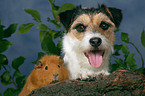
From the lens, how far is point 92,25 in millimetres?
2184

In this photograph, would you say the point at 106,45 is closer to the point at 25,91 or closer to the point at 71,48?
the point at 71,48

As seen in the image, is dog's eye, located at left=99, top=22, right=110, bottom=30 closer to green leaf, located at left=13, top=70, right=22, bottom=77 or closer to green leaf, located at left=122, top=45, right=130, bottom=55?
green leaf, located at left=122, top=45, right=130, bottom=55

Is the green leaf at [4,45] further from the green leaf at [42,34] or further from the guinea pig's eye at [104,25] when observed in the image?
the guinea pig's eye at [104,25]

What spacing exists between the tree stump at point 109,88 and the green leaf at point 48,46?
1.01m

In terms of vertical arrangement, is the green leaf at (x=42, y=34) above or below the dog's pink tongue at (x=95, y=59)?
above

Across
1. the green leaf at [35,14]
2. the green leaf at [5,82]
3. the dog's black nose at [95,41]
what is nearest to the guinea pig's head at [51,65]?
the dog's black nose at [95,41]

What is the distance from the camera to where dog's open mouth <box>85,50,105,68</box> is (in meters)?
2.04

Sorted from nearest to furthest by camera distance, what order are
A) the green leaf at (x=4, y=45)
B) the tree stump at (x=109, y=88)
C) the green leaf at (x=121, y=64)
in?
the tree stump at (x=109, y=88)
the green leaf at (x=121, y=64)
the green leaf at (x=4, y=45)

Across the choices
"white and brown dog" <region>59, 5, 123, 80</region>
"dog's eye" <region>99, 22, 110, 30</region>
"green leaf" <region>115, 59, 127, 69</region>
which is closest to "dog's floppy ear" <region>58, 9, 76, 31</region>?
"white and brown dog" <region>59, 5, 123, 80</region>

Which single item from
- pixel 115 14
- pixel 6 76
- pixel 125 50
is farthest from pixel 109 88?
pixel 6 76

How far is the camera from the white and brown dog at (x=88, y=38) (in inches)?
81.1

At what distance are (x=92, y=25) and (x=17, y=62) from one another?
4.44ft

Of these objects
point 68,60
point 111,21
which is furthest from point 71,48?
point 111,21

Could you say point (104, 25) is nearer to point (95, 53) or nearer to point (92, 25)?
point (92, 25)
